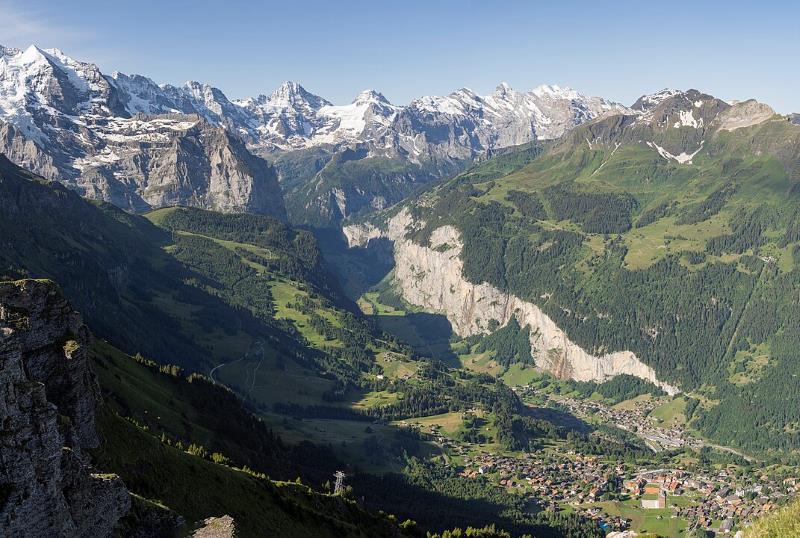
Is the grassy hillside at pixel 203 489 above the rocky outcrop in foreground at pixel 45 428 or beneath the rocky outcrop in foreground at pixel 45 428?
beneath

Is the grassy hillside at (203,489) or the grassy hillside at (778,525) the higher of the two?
the grassy hillside at (778,525)

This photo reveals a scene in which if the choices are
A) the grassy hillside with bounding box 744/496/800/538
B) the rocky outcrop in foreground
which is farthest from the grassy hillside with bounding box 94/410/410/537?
the grassy hillside with bounding box 744/496/800/538

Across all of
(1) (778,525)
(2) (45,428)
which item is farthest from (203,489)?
(1) (778,525)

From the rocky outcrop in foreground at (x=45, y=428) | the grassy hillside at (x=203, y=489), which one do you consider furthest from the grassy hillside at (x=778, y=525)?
the rocky outcrop in foreground at (x=45, y=428)

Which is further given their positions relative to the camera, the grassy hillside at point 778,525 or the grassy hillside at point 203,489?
the grassy hillside at point 203,489

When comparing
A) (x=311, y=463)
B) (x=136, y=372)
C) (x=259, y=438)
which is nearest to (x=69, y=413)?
(x=136, y=372)

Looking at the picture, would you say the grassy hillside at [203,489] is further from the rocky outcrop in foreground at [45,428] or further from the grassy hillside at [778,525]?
the grassy hillside at [778,525]

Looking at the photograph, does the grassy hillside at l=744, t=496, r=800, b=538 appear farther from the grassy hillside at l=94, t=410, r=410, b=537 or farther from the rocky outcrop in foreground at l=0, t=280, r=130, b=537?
the rocky outcrop in foreground at l=0, t=280, r=130, b=537

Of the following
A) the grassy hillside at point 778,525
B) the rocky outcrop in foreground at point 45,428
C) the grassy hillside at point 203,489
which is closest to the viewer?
the rocky outcrop in foreground at point 45,428

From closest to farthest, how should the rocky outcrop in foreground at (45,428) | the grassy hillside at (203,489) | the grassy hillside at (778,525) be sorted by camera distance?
the rocky outcrop in foreground at (45,428) < the grassy hillside at (778,525) < the grassy hillside at (203,489)
